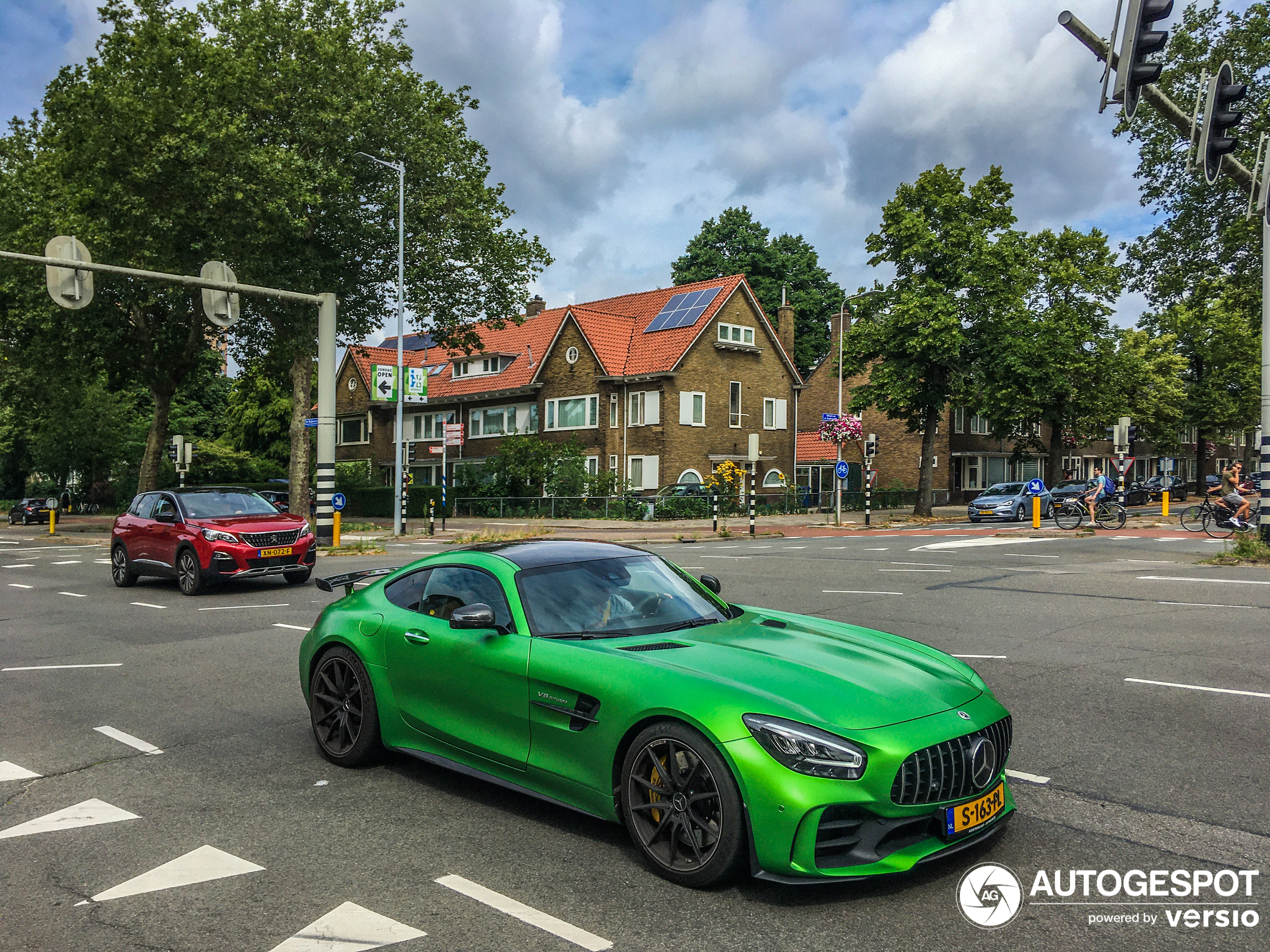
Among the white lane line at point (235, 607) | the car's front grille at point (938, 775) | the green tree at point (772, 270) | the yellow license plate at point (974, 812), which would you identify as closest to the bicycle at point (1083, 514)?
the white lane line at point (235, 607)

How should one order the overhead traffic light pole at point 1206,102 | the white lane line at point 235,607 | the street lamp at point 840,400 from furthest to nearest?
the street lamp at point 840,400 < the white lane line at point 235,607 < the overhead traffic light pole at point 1206,102

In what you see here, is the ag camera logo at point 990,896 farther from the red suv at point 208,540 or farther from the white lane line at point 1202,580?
the red suv at point 208,540

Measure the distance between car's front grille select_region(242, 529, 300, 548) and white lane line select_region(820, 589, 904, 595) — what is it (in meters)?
8.09

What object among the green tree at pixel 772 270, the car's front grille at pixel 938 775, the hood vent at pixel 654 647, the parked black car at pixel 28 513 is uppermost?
the green tree at pixel 772 270

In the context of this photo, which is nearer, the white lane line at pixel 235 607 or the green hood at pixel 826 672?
the green hood at pixel 826 672

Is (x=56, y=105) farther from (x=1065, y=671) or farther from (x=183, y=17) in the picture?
(x=1065, y=671)

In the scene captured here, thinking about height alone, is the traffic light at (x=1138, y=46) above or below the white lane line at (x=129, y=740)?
above

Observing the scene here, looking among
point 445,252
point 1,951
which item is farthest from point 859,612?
point 445,252

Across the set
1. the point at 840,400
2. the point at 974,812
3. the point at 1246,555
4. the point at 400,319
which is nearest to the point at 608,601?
the point at 974,812

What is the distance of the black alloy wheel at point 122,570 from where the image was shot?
1620 centimetres

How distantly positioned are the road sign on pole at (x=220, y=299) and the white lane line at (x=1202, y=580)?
16.3 metres

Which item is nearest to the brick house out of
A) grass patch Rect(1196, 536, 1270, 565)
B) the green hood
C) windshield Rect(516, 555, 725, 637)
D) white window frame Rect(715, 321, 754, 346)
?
white window frame Rect(715, 321, 754, 346)

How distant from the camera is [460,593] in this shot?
5.37 metres

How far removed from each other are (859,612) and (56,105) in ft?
110
